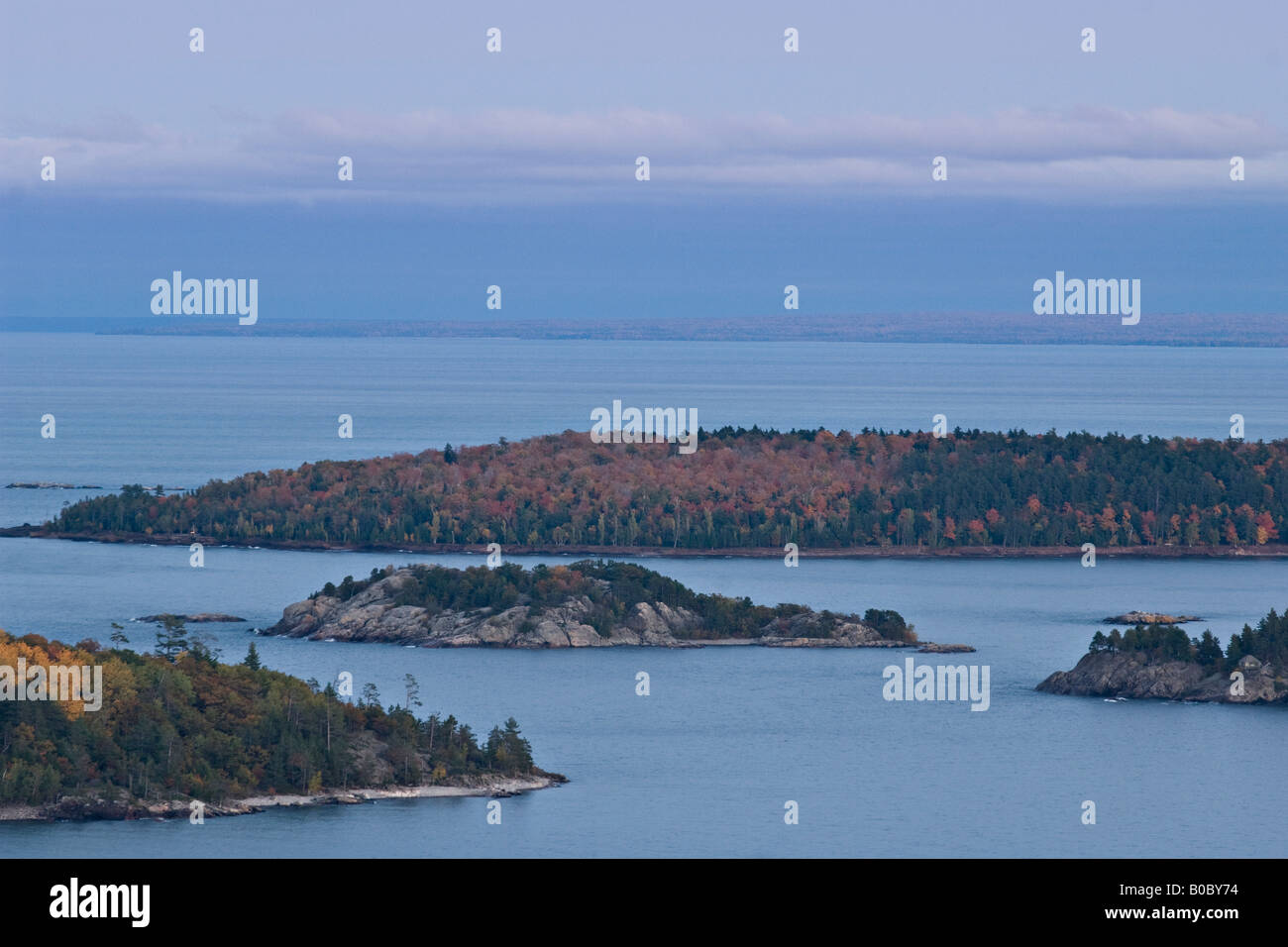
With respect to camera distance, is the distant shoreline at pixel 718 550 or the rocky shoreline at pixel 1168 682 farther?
the distant shoreline at pixel 718 550

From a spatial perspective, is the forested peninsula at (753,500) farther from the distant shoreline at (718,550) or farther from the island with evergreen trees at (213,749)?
the island with evergreen trees at (213,749)

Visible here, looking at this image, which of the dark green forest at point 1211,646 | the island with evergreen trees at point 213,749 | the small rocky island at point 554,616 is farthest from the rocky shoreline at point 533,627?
the island with evergreen trees at point 213,749

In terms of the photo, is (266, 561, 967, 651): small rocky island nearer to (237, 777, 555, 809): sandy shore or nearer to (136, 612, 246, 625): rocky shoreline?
(136, 612, 246, 625): rocky shoreline

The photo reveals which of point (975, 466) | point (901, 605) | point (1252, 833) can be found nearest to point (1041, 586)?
point (901, 605)

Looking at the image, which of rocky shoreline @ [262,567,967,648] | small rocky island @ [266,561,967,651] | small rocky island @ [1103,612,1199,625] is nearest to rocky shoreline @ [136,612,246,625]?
rocky shoreline @ [262,567,967,648]

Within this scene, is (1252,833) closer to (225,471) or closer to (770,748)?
(770,748)
